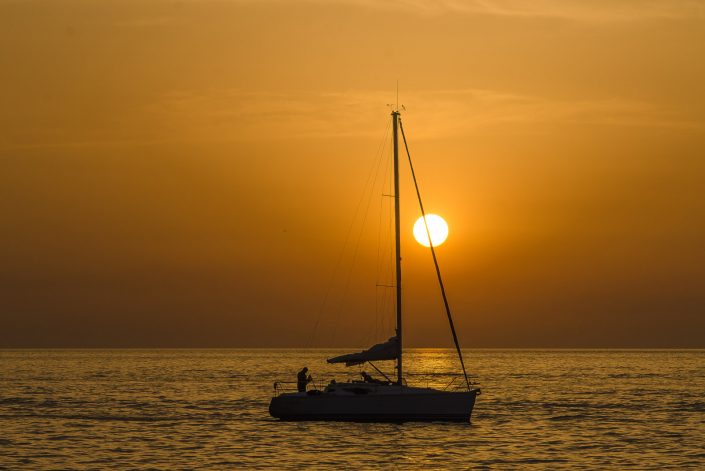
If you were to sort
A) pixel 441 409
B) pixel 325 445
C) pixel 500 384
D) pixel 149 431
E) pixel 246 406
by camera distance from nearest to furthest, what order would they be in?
1. pixel 325 445
2. pixel 441 409
3. pixel 149 431
4. pixel 246 406
5. pixel 500 384

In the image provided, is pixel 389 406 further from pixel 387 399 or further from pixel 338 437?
pixel 338 437

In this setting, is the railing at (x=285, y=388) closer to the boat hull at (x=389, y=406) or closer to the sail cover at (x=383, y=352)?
the boat hull at (x=389, y=406)

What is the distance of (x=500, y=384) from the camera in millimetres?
119250

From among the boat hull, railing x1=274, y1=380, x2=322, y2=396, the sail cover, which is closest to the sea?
the boat hull

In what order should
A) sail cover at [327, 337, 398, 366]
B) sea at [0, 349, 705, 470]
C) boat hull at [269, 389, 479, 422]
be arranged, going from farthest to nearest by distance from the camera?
sail cover at [327, 337, 398, 366]
boat hull at [269, 389, 479, 422]
sea at [0, 349, 705, 470]

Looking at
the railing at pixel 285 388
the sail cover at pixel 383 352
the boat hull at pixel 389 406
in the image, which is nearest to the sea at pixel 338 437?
the boat hull at pixel 389 406

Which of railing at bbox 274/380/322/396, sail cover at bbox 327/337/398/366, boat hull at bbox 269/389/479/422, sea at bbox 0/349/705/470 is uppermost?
sail cover at bbox 327/337/398/366

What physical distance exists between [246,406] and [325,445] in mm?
28881

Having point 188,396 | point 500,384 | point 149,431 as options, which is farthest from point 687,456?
point 500,384

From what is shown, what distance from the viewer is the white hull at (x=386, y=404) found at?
181ft

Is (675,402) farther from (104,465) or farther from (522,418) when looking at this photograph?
(104,465)

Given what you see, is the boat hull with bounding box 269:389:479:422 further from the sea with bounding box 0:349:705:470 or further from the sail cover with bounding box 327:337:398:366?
the sail cover with bounding box 327:337:398:366

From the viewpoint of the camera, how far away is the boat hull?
2172 inches

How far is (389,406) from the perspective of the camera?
5538 centimetres
